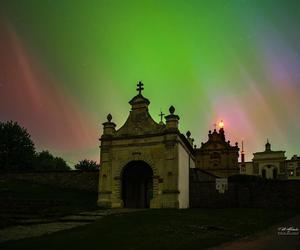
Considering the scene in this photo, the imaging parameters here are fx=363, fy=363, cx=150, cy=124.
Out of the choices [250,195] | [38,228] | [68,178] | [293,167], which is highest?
[293,167]

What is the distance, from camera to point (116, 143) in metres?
32.0

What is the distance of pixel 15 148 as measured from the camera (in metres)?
56.8

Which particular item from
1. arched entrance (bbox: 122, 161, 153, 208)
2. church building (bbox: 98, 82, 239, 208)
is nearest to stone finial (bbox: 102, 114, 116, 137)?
church building (bbox: 98, 82, 239, 208)

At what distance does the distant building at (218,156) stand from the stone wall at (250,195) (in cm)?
2691

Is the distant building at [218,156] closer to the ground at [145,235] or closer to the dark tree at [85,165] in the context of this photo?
the dark tree at [85,165]

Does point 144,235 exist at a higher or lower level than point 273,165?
lower

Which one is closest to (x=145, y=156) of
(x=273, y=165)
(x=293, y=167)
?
(x=273, y=165)

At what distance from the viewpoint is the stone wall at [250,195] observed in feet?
101

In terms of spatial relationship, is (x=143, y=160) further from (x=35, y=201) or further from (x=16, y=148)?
(x=16, y=148)

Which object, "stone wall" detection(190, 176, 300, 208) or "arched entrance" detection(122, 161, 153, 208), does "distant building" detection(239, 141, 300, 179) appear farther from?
"arched entrance" detection(122, 161, 153, 208)

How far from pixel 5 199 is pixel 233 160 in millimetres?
40668

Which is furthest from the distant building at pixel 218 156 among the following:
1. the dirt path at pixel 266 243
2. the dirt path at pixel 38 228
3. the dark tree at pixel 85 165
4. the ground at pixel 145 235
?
the dirt path at pixel 266 243

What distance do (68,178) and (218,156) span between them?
30617 mm

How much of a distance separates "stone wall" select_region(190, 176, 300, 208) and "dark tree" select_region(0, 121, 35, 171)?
33.5 metres
